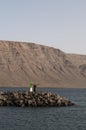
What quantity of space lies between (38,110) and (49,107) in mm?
6261

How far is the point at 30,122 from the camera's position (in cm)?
5316

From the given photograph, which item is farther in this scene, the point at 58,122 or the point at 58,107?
the point at 58,107

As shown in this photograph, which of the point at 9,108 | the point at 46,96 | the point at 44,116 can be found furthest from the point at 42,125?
the point at 46,96

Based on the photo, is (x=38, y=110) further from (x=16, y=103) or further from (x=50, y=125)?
(x=50, y=125)

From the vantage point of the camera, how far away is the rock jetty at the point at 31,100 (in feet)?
245

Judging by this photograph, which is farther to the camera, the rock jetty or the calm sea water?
the rock jetty

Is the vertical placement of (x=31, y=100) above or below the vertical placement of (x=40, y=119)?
above

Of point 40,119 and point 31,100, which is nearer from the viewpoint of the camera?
point 40,119

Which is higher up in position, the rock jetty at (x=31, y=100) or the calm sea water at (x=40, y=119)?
the rock jetty at (x=31, y=100)

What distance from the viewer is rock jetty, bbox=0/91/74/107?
245ft

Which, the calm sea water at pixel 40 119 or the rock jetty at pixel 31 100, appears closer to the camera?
the calm sea water at pixel 40 119

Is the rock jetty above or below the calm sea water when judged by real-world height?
above

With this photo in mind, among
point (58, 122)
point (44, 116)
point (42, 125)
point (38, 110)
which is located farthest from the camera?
point (38, 110)

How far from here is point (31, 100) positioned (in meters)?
74.9
